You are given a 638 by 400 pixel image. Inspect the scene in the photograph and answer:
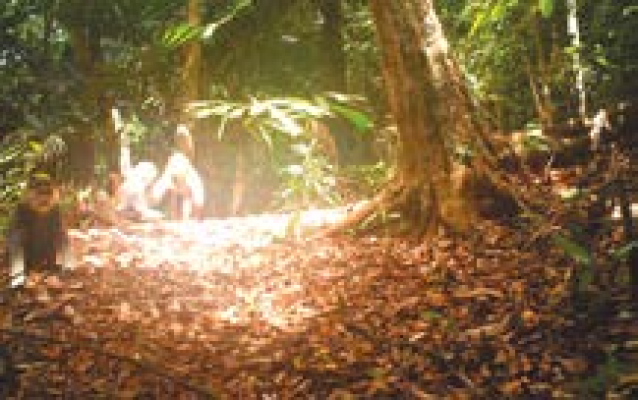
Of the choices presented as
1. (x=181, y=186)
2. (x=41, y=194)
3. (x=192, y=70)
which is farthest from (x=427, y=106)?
(x=192, y=70)

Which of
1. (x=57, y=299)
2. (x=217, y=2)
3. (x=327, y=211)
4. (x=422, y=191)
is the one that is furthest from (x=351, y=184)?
(x=57, y=299)

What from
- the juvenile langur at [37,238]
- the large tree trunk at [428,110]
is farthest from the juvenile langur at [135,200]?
the large tree trunk at [428,110]

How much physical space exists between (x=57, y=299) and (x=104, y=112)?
6.38 metres

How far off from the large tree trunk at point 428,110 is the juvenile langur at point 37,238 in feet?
9.17

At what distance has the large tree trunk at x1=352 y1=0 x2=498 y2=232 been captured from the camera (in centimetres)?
627

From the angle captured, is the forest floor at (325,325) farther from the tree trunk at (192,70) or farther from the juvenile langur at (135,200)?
the tree trunk at (192,70)

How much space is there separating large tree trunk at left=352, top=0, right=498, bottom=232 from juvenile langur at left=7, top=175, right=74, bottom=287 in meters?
2.80

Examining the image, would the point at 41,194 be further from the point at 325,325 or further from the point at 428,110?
the point at 428,110

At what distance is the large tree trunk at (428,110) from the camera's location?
20.6 ft

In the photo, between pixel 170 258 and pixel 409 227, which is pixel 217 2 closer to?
pixel 170 258

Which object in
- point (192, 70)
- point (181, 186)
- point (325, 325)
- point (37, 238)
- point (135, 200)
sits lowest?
point (325, 325)

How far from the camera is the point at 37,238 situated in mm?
6293

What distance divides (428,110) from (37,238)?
3.17 m

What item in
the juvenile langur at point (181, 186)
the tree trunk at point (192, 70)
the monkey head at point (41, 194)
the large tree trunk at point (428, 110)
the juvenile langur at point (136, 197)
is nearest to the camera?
the large tree trunk at point (428, 110)
